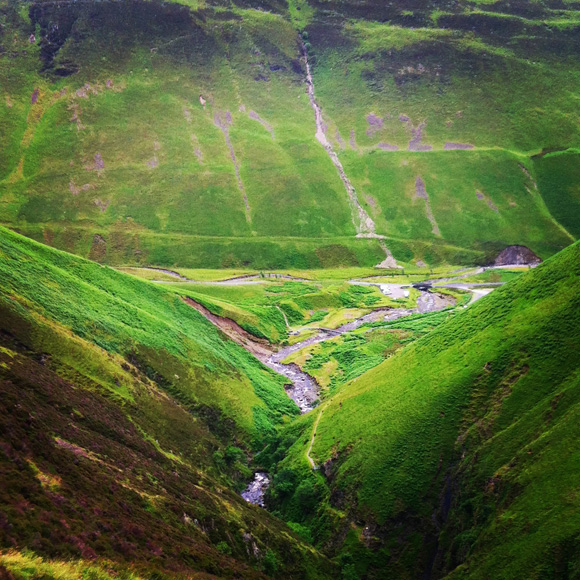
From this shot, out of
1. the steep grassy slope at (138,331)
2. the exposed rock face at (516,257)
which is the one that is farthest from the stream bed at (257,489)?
the exposed rock face at (516,257)

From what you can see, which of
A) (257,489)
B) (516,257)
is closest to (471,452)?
(257,489)

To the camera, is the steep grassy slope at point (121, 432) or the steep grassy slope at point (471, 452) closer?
the steep grassy slope at point (121, 432)

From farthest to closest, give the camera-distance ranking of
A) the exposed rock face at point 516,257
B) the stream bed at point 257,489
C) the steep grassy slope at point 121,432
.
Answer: the exposed rock face at point 516,257 < the stream bed at point 257,489 < the steep grassy slope at point 121,432

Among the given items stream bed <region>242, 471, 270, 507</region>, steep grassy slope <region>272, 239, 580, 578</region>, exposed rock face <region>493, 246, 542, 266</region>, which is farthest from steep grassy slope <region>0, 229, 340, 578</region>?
exposed rock face <region>493, 246, 542, 266</region>

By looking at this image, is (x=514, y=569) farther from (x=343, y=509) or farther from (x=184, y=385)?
(x=184, y=385)

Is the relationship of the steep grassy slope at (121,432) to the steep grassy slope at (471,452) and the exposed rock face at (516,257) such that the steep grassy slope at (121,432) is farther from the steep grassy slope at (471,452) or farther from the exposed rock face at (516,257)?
the exposed rock face at (516,257)

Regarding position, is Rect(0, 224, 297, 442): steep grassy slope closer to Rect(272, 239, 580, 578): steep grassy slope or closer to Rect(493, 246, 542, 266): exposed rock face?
Rect(272, 239, 580, 578): steep grassy slope
